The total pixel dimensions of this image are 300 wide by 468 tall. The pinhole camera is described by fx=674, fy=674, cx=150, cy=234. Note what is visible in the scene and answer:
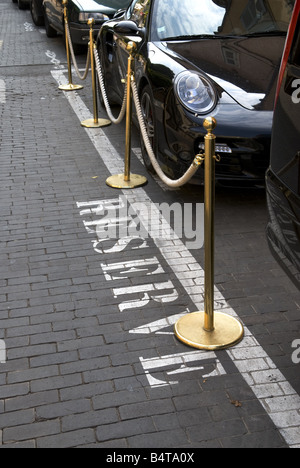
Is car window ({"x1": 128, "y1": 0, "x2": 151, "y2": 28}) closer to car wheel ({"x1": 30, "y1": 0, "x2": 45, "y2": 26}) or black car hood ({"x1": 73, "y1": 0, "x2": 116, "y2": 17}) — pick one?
black car hood ({"x1": 73, "y1": 0, "x2": 116, "y2": 17})

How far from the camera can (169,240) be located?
523cm

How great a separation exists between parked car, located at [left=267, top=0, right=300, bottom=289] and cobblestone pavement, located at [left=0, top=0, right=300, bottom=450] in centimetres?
63

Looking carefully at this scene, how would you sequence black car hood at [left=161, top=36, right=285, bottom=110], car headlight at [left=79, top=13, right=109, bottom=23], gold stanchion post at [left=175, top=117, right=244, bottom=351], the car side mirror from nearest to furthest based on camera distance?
gold stanchion post at [left=175, top=117, right=244, bottom=351] → black car hood at [left=161, top=36, right=285, bottom=110] → the car side mirror → car headlight at [left=79, top=13, right=109, bottom=23]

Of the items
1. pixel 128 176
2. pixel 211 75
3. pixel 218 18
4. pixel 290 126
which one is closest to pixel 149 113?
pixel 128 176

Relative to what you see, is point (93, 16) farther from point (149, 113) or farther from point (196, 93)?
point (196, 93)

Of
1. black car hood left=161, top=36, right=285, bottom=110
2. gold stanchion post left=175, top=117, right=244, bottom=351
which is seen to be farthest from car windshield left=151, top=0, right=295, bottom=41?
gold stanchion post left=175, top=117, right=244, bottom=351

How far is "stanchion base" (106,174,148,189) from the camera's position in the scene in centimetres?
635

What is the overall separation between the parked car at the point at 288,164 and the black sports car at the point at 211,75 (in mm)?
1729

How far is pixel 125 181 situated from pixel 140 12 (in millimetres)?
1950

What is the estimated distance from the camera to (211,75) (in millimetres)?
5684

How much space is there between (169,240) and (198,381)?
74.5 inches

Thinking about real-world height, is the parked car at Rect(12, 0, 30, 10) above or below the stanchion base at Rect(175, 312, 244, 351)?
below

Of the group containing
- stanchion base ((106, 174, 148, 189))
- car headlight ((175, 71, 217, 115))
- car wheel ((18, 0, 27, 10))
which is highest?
car headlight ((175, 71, 217, 115))
